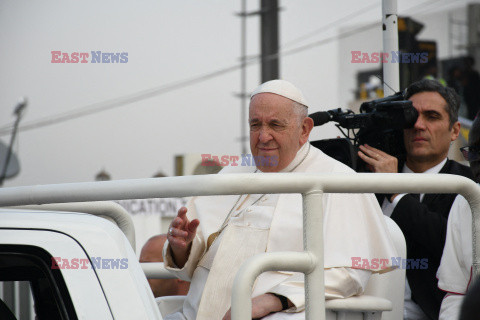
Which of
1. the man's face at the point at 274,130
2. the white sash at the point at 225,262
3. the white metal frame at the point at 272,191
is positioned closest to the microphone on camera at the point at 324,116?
the man's face at the point at 274,130

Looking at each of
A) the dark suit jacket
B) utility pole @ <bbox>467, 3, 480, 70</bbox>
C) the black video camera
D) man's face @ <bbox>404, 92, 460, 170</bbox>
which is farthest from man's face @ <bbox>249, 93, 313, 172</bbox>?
utility pole @ <bbox>467, 3, 480, 70</bbox>

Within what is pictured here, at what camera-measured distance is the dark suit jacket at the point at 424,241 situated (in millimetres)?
3432

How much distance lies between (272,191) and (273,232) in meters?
1.28

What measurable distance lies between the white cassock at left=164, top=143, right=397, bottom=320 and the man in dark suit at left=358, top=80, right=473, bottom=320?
0.33 m

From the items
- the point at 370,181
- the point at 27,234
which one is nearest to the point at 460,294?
the point at 370,181

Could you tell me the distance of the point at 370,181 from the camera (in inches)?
86.0

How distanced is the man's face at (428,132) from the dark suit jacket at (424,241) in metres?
0.59

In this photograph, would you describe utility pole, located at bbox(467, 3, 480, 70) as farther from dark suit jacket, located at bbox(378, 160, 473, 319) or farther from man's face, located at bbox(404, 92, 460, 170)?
dark suit jacket, located at bbox(378, 160, 473, 319)

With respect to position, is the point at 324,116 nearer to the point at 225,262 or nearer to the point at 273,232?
the point at 273,232

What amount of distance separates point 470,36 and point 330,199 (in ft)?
106

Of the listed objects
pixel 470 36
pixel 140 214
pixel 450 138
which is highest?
pixel 470 36

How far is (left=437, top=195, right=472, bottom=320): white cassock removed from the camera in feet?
9.61

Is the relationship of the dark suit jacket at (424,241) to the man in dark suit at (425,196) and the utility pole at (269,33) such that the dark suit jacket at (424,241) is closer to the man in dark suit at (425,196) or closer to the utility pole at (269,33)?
the man in dark suit at (425,196)

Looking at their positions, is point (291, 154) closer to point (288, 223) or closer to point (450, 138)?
point (288, 223)
